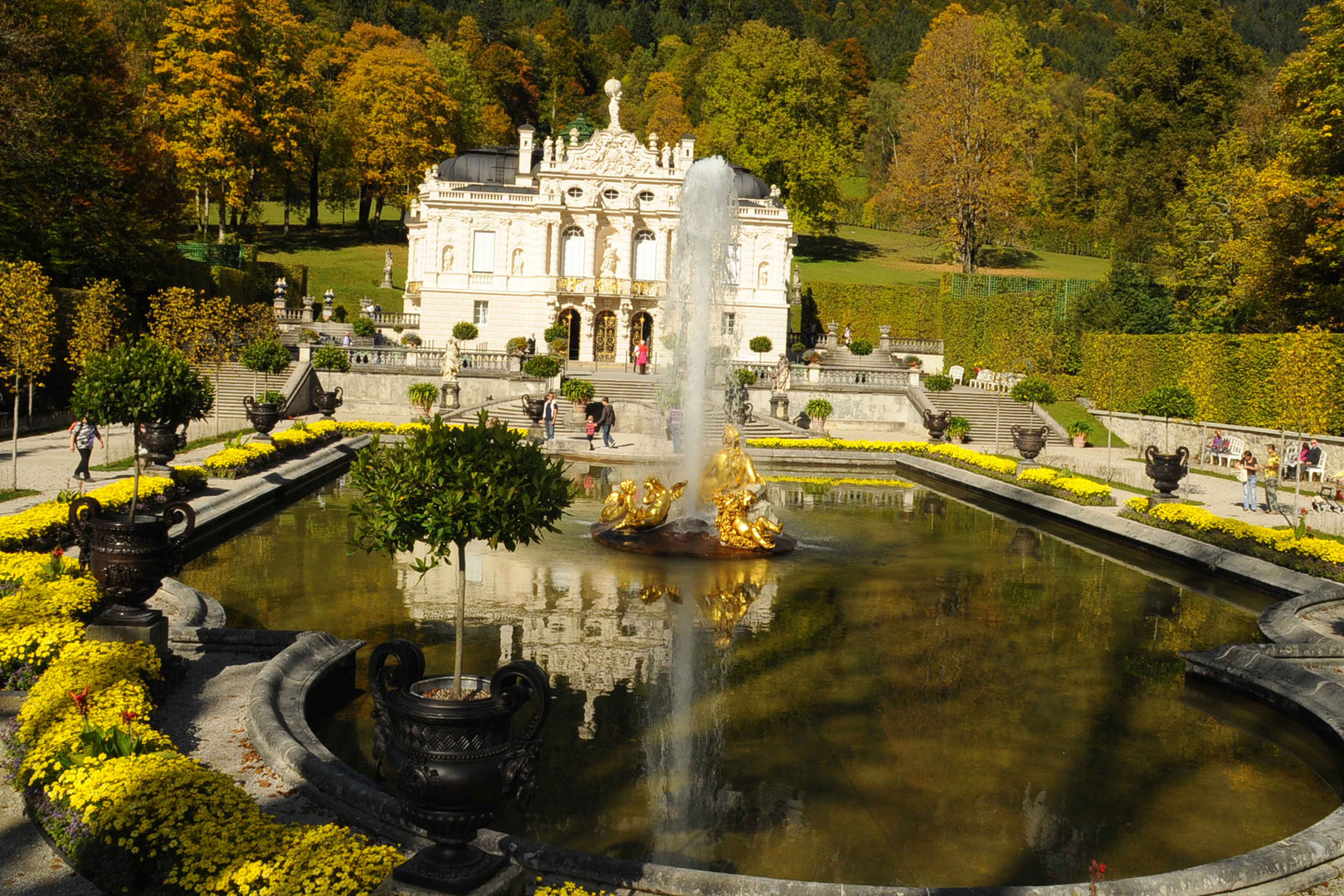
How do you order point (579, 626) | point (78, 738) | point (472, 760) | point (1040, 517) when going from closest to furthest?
1. point (472, 760)
2. point (78, 738)
3. point (579, 626)
4. point (1040, 517)

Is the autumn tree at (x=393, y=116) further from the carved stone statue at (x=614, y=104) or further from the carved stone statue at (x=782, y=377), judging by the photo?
the carved stone statue at (x=782, y=377)

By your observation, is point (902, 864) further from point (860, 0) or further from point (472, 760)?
point (860, 0)

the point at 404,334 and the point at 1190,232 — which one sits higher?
the point at 1190,232

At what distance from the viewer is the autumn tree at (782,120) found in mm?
70500

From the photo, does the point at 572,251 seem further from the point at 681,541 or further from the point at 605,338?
the point at 681,541

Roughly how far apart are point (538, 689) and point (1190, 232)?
48.2 meters

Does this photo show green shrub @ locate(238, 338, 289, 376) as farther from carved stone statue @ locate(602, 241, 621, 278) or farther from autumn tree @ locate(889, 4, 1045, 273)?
autumn tree @ locate(889, 4, 1045, 273)

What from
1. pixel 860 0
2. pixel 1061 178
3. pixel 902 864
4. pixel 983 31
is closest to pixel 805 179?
pixel 983 31

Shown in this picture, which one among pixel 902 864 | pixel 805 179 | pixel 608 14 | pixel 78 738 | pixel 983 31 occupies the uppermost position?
pixel 608 14

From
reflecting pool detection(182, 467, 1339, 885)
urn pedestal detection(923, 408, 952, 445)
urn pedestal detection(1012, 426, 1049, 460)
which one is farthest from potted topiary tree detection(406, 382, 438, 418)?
urn pedestal detection(1012, 426, 1049, 460)

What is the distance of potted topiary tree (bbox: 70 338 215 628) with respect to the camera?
31.0ft

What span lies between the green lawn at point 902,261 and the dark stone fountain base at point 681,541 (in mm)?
47295

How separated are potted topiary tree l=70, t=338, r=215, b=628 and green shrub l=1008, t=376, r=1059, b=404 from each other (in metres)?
31.2

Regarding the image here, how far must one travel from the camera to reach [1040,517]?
75.5 feet
